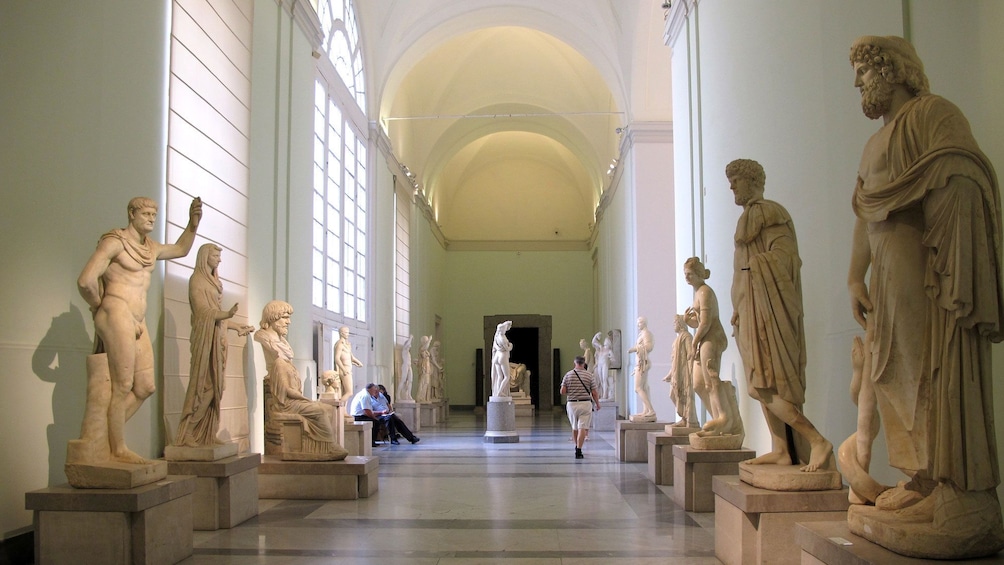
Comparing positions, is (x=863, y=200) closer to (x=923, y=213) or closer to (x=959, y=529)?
(x=923, y=213)

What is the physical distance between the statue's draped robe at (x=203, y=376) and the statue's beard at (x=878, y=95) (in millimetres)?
5779

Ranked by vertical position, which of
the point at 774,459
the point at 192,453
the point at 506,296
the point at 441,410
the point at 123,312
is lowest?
the point at 441,410

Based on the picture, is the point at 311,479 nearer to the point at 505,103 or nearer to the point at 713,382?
the point at 713,382

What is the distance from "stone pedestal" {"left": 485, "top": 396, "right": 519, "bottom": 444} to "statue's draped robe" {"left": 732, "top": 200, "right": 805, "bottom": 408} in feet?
38.2

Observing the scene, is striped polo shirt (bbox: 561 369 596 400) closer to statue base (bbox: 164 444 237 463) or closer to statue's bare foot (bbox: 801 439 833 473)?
statue base (bbox: 164 444 237 463)

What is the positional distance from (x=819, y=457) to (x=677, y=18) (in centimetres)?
884

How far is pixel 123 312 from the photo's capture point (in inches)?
229

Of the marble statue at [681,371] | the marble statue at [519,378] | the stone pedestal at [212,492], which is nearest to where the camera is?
the stone pedestal at [212,492]

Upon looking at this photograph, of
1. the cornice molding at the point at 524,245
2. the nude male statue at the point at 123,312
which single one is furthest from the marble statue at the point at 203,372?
the cornice molding at the point at 524,245

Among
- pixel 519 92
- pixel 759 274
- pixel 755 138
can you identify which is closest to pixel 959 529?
pixel 759 274

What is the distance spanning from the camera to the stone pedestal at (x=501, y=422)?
16969 millimetres

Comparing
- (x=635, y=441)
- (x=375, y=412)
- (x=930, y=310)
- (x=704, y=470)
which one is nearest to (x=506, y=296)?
(x=375, y=412)

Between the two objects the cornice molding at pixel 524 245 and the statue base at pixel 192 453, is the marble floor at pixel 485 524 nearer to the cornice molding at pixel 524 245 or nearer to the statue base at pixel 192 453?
the statue base at pixel 192 453

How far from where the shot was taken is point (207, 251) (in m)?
7.78
